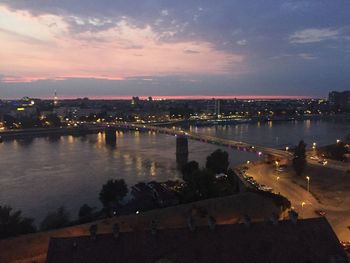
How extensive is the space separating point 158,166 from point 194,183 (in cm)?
508

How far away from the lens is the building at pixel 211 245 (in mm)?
3158

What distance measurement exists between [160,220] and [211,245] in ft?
6.72

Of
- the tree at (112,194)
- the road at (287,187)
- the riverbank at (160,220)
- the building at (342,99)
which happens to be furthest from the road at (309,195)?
the building at (342,99)

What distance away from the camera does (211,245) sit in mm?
3297

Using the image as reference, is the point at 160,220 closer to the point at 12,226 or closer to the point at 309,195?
the point at 12,226

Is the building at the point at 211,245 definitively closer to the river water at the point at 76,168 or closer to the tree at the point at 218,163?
the river water at the point at 76,168

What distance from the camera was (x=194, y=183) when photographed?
7582 mm

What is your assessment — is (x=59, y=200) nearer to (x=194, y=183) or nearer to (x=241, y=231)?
(x=194, y=183)

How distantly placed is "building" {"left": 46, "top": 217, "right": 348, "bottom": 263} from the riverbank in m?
1.28

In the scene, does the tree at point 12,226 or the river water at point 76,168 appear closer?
the tree at point 12,226

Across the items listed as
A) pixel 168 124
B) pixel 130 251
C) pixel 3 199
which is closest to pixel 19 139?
Result: pixel 168 124

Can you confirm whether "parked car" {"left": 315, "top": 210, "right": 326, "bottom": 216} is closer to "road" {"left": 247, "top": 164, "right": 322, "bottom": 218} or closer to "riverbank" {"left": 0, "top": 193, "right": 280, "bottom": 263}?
"road" {"left": 247, "top": 164, "right": 322, "bottom": 218}

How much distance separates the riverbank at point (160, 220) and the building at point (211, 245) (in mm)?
1284

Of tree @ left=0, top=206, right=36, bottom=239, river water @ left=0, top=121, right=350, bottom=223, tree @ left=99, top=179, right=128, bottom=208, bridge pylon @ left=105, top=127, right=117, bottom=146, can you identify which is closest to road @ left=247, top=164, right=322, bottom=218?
river water @ left=0, top=121, right=350, bottom=223
